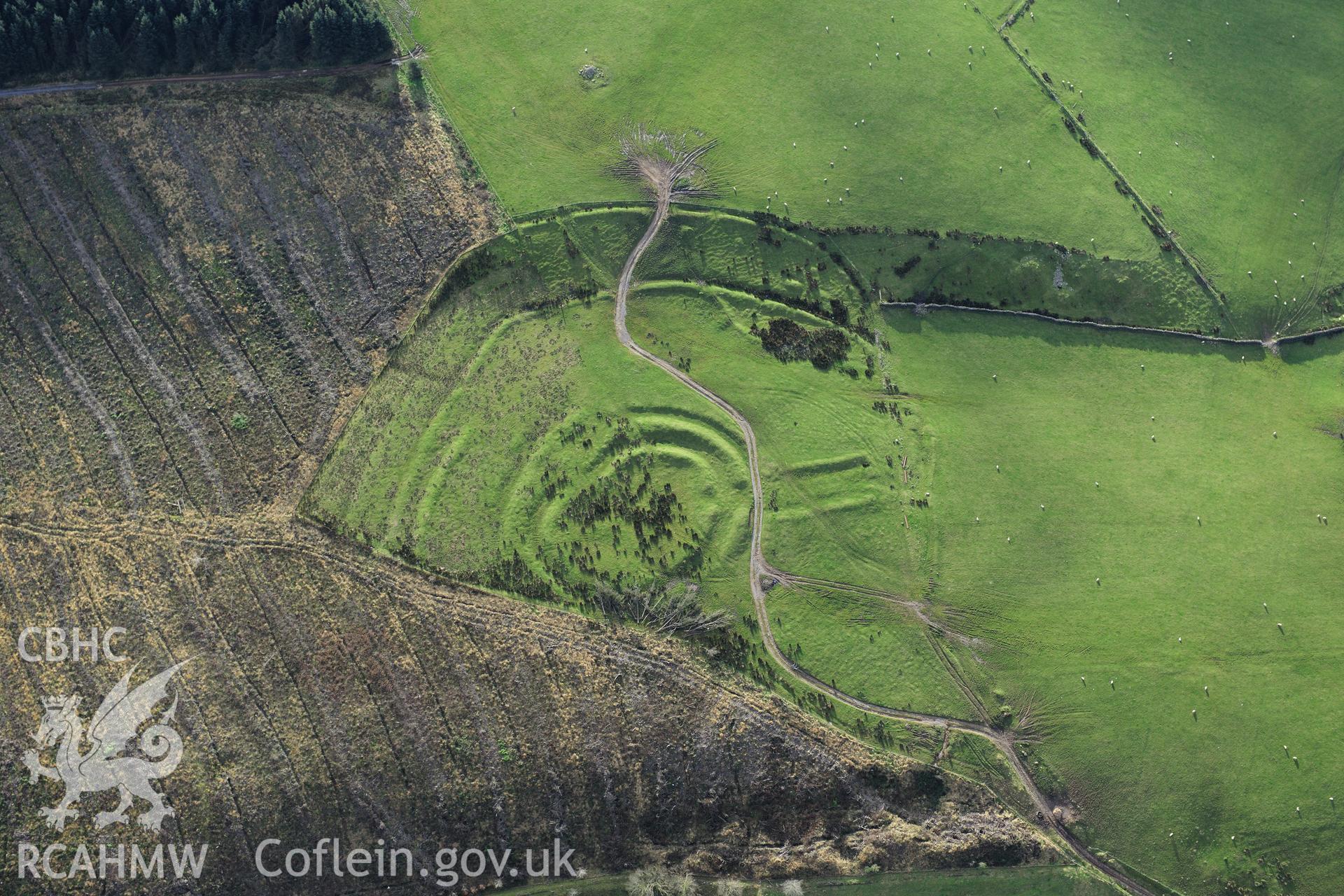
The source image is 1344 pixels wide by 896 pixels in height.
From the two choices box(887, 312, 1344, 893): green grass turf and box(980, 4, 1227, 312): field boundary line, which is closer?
box(887, 312, 1344, 893): green grass turf

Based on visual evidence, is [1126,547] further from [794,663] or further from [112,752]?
[112,752]

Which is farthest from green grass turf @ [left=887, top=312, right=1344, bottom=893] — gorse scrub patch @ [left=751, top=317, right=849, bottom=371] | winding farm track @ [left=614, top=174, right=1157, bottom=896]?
gorse scrub patch @ [left=751, top=317, right=849, bottom=371]

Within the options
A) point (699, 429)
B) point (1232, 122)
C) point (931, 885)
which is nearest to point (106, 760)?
point (699, 429)

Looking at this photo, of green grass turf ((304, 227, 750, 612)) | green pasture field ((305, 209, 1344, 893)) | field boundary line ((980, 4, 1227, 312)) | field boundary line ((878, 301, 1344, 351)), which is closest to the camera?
green pasture field ((305, 209, 1344, 893))

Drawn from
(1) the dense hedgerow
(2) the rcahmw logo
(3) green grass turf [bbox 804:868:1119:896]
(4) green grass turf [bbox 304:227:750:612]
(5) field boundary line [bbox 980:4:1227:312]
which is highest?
(1) the dense hedgerow

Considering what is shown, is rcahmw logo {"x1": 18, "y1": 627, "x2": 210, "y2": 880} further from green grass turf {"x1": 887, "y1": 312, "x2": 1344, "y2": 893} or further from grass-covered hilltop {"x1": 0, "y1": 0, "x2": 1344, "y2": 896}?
green grass turf {"x1": 887, "y1": 312, "x2": 1344, "y2": 893}

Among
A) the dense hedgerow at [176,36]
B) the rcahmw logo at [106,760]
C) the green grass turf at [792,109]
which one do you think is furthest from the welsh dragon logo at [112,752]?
the dense hedgerow at [176,36]
